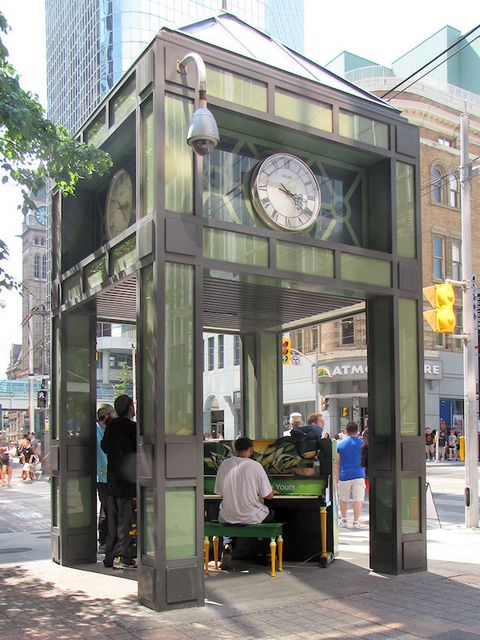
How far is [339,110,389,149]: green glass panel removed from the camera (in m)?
8.45

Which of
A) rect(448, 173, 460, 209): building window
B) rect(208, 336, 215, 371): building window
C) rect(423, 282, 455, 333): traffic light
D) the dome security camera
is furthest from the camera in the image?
rect(208, 336, 215, 371): building window

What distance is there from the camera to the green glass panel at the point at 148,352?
269 inches

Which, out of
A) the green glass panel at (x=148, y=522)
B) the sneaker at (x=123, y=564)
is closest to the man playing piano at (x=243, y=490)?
the sneaker at (x=123, y=564)

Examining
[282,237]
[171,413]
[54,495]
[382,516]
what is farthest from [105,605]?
[282,237]

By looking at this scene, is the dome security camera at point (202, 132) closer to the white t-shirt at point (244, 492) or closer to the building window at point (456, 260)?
the white t-shirt at point (244, 492)

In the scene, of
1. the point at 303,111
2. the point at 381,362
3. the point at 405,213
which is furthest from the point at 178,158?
the point at 381,362

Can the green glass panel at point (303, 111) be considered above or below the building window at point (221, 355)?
above

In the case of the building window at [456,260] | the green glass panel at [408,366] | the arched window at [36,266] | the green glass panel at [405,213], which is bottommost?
the green glass panel at [408,366]

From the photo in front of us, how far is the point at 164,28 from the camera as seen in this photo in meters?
7.11

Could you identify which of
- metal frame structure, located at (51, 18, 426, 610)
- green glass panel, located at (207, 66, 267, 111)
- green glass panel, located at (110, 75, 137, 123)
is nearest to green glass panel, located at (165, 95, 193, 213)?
metal frame structure, located at (51, 18, 426, 610)

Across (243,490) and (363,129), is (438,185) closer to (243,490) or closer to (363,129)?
(363,129)

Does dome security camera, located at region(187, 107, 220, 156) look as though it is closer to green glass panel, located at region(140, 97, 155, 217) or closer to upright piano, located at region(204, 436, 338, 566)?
green glass panel, located at region(140, 97, 155, 217)

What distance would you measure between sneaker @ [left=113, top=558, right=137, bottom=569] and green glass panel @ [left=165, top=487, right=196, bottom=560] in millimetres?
1955

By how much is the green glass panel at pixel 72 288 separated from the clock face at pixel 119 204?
674 mm
